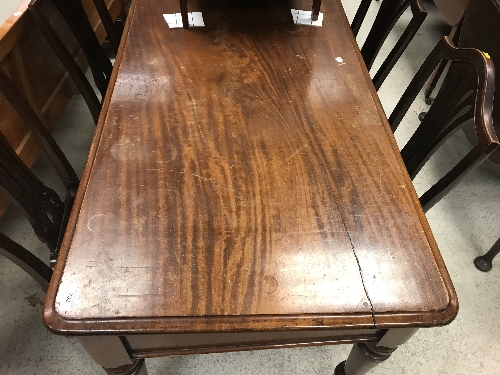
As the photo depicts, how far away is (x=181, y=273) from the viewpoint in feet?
2.14

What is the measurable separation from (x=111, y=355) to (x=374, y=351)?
21.8 inches

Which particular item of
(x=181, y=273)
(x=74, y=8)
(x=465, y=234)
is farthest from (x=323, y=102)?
(x=465, y=234)

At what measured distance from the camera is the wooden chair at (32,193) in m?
0.84

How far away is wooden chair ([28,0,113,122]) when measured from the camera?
39.7 inches

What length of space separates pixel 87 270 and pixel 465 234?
1524mm

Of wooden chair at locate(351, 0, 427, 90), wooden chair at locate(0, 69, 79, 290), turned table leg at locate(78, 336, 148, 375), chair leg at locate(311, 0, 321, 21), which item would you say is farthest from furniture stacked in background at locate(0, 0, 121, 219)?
wooden chair at locate(351, 0, 427, 90)

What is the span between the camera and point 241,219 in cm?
73

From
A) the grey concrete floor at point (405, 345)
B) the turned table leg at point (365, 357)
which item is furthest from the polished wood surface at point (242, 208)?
the grey concrete floor at point (405, 345)

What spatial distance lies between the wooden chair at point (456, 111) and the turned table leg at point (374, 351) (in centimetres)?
35

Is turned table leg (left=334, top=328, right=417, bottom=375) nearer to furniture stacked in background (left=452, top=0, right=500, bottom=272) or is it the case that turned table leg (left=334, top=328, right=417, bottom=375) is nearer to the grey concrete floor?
the grey concrete floor

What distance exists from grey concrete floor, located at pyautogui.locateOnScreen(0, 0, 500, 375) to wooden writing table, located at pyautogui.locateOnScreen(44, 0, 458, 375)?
33cm

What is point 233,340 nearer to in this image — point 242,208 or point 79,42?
point 242,208

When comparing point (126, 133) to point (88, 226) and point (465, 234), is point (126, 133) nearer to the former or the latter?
point (88, 226)

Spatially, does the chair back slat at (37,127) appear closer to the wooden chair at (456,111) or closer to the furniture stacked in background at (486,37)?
the wooden chair at (456,111)
